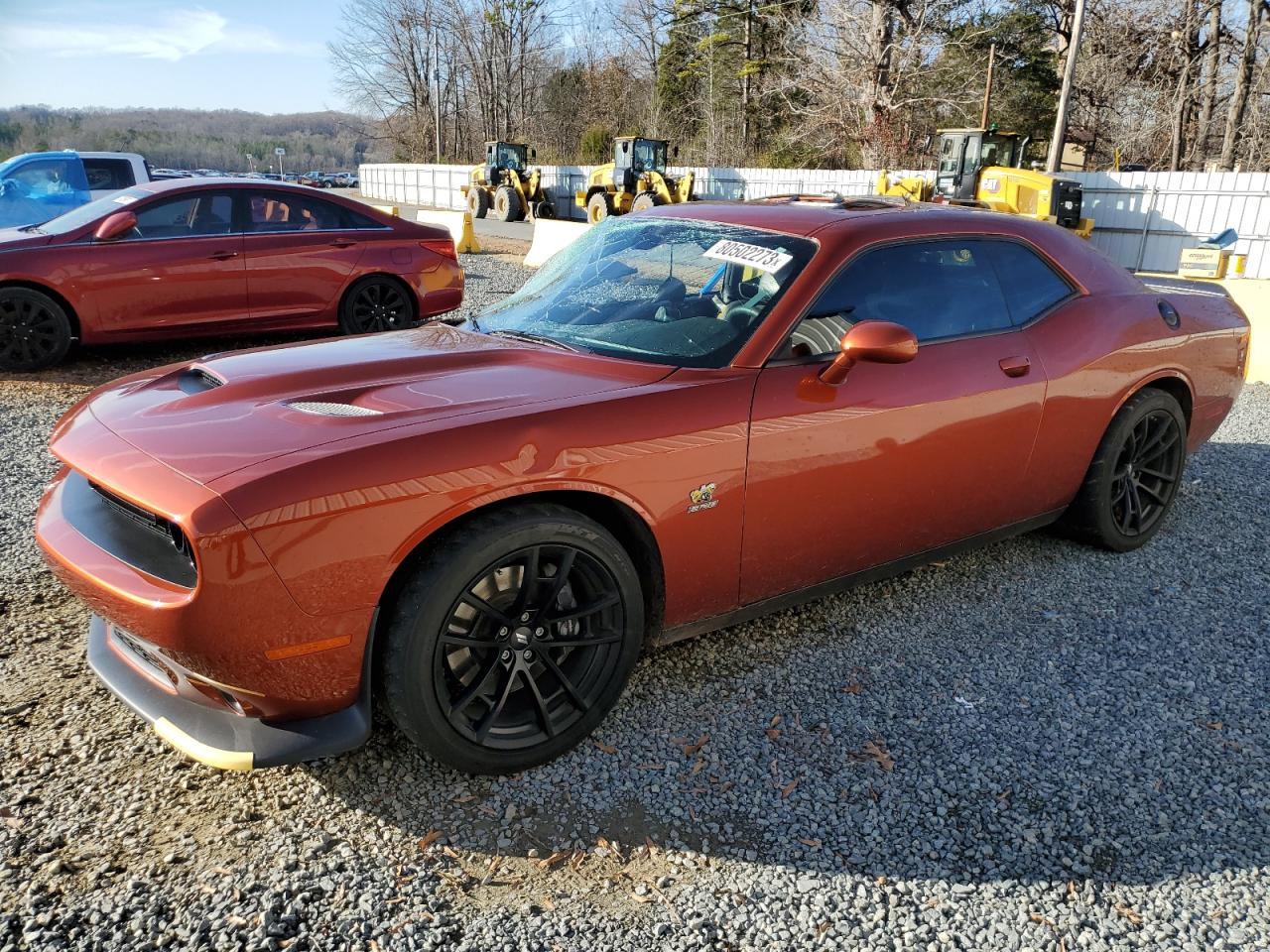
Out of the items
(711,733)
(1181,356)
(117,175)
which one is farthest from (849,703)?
(117,175)

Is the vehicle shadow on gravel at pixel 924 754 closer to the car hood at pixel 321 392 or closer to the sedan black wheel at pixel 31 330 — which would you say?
the car hood at pixel 321 392

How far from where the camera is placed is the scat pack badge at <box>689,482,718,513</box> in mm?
2738

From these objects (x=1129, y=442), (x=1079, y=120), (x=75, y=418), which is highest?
(x=1079, y=120)

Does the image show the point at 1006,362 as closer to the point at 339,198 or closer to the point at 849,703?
the point at 849,703

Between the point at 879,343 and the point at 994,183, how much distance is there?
18641mm

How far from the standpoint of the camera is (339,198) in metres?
7.99

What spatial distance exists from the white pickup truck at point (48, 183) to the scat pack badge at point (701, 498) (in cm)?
1296

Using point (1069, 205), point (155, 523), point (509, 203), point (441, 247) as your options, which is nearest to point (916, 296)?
point (155, 523)

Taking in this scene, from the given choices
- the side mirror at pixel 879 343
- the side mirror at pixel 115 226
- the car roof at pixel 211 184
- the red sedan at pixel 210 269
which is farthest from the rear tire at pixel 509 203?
the side mirror at pixel 879 343

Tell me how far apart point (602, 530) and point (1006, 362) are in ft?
6.24

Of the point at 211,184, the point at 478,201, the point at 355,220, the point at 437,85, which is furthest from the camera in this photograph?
the point at 437,85

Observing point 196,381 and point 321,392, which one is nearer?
point 321,392

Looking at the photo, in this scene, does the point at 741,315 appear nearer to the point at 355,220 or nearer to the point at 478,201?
the point at 355,220

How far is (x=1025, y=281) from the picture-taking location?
3799 mm
